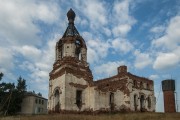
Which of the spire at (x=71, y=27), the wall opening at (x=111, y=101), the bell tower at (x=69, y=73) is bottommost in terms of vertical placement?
the wall opening at (x=111, y=101)

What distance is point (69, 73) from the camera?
2830 cm

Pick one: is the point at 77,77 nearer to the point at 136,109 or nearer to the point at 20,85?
the point at 136,109

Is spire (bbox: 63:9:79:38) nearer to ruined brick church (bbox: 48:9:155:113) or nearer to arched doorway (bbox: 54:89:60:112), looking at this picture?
ruined brick church (bbox: 48:9:155:113)

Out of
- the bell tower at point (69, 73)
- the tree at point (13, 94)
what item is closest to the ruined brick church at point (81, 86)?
the bell tower at point (69, 73)

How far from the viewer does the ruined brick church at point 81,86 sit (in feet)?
92.0

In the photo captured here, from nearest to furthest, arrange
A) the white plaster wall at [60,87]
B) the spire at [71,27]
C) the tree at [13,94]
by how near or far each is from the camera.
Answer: the white plaster wall at [60,87], the spire at [71,27], the tree at [13,94]

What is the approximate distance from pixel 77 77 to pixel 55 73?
280 centimetres

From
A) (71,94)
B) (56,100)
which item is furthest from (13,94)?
(71,94)

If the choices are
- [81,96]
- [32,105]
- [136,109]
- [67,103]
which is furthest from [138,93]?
[32,105]

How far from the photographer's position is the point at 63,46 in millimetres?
30281

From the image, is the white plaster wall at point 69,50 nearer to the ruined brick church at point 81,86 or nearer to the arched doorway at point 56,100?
the ruined brick church at point 81,86

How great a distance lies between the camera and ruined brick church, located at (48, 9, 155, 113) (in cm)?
2803

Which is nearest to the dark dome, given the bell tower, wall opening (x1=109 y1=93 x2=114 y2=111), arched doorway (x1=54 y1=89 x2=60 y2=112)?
the bell tower

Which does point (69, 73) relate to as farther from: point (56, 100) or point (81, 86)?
point (56, 100)
